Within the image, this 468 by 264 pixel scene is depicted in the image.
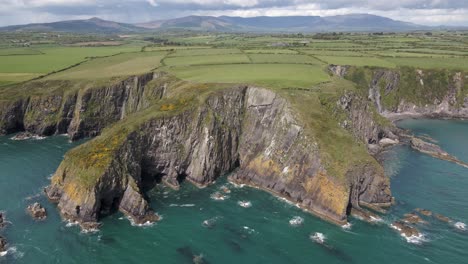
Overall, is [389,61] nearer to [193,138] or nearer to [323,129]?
[323,129]

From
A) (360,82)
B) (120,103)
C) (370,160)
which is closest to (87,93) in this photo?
(120,103)

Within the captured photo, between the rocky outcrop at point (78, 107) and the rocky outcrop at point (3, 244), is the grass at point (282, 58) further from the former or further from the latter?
the rocky outcrop at point (3, 244)

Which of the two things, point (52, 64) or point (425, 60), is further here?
point (425, 60)

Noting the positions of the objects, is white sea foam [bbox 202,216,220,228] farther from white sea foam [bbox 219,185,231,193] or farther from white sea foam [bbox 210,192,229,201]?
white sea foam [bbox 219,185,231,193]

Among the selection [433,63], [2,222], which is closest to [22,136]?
[2,222]

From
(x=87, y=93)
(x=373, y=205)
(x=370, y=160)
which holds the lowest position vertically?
(x=373, y=205)

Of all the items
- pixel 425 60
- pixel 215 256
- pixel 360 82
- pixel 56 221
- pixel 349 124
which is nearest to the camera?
pixel 215 256

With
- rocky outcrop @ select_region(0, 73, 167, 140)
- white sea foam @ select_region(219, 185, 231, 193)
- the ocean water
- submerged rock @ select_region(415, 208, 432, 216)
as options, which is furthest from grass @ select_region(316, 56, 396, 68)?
submerged rock @ select_region(415, 208, 432, 216)
